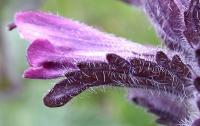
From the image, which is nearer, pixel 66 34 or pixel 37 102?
pixel 66 34

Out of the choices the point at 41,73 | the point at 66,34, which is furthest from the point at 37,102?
the point at 41,73

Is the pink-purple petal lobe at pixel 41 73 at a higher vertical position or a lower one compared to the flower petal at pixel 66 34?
lower

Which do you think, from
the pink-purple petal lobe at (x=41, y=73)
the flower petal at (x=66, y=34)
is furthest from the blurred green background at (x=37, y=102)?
the pink-purple petal lobe at (x=41, y=73)

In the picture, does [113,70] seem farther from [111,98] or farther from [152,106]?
[111,98]

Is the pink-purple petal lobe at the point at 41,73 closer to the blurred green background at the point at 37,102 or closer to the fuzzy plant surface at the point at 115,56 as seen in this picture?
the fuzzy plant surface at the point at 115,56

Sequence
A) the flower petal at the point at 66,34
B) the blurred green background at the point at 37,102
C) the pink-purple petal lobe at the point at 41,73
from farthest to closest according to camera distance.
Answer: the blurred green background at the point at 37,102 → the flower petal at the point at 66,34 → the pink-purple petal lobe at the point at 41,73

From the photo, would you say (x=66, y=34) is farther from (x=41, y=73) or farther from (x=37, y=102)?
(x=37, y=102)

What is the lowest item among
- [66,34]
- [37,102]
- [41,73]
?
[37,102]

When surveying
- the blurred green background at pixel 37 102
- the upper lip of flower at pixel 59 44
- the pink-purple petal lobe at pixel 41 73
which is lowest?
the blurred green background at pixel 37 102

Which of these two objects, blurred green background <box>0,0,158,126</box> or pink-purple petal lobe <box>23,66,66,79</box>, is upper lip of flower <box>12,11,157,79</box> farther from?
blurred green background <box>0,0,158,126</box>

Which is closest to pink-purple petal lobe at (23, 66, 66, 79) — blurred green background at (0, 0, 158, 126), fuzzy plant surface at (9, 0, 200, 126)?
fuzzy plant surface at (9, 0, 200, 126)
